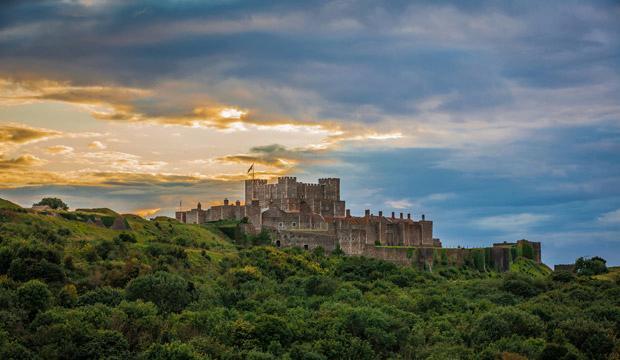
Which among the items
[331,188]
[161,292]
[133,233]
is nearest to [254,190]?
[331,188]

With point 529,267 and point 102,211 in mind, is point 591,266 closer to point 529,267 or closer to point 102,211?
point 529,267

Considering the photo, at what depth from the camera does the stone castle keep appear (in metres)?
89.9

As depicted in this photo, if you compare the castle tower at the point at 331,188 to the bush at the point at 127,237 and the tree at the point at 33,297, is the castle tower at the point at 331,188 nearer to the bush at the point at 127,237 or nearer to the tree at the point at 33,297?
the bush at the point at 127,237

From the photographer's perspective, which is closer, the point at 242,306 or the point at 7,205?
the point at 242,306

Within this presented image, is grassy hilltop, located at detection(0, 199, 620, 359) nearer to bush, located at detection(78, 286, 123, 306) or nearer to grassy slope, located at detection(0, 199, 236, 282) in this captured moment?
bush, located at detection(78, 286, 123, 306)

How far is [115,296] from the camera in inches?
1921

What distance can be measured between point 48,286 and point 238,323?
1217 cm

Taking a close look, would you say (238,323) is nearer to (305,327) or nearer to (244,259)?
(305,327)

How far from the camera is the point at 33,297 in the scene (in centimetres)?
4388

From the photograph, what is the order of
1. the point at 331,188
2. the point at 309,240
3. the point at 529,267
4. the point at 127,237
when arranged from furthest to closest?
the point at 331,188
the point at 529,267
the point at 309,240
the point at 127,237

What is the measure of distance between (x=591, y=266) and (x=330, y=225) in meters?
30.3

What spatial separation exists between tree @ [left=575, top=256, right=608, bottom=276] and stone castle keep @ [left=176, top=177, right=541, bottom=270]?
8.02 metres

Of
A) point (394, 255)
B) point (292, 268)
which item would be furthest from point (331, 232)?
point (292, 268)

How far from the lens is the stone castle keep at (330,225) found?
89875 mm
